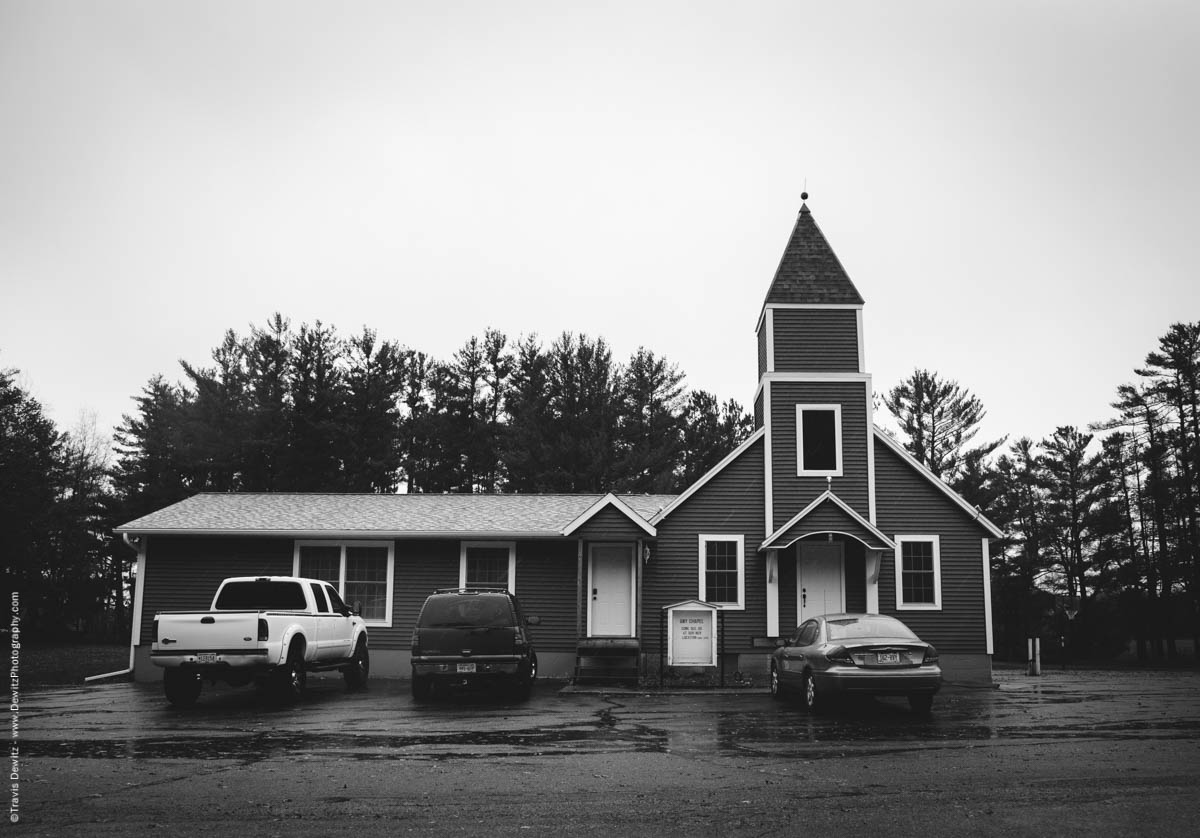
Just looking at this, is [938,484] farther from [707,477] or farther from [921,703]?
[921,703]

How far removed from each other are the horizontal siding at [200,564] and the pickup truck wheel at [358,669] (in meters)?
4.71

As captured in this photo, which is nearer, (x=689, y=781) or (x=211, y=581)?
(x=689, y=781)

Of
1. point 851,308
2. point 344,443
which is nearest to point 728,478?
point 851,308

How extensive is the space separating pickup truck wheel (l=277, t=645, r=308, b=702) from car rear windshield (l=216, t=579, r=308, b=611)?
1005mm

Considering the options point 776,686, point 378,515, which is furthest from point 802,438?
point 378,515

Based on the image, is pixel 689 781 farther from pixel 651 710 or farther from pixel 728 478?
pixel 728 478

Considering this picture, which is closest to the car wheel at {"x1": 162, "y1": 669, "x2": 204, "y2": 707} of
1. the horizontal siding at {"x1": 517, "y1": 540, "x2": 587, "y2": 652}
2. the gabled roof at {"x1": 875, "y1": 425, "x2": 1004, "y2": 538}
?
the horizontal siding at {"x1": 517, "y1": 540, "x2": 587, "y2": 652}

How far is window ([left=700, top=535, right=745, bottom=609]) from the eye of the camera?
925 inches

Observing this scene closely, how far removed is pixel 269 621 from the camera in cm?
1606

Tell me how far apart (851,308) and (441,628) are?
41.4 feet

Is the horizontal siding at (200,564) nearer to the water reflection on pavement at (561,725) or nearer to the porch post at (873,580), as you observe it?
the water reflection on pavement at (561,725)

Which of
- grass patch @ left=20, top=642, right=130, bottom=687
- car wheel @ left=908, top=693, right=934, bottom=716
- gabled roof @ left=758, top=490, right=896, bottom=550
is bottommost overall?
grass patch @ left=20, top=642, right=130, bottom=687

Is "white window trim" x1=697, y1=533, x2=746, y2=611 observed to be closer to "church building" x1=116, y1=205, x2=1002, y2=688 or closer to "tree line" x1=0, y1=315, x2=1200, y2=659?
"church building" x1=116, y1=205, x2=1002, y2=688

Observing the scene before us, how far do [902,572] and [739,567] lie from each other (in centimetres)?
369
